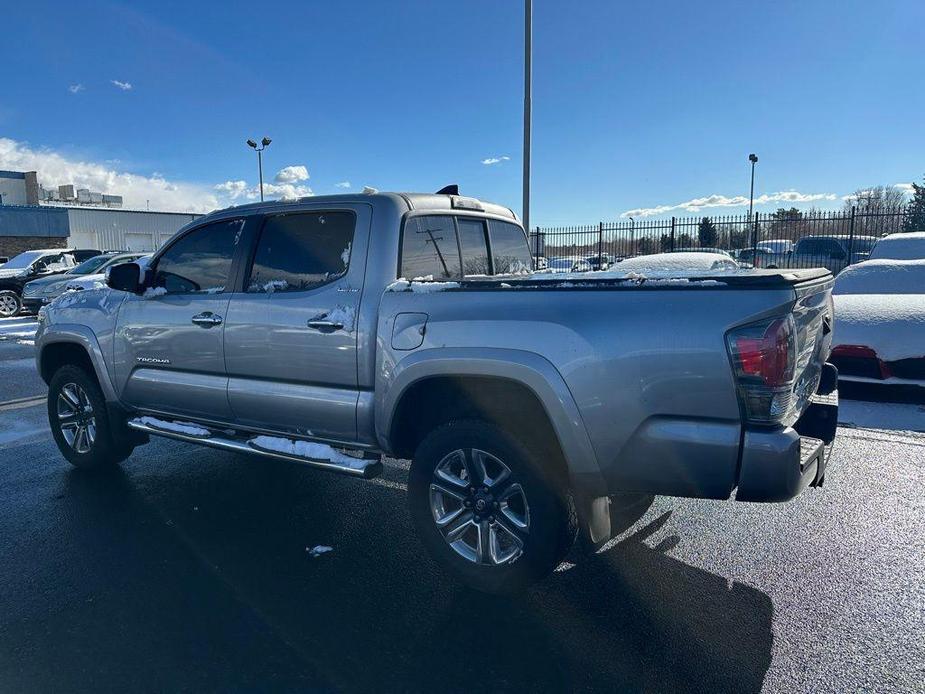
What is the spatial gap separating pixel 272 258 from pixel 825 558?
3610 mm

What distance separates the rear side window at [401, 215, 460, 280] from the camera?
3.76 metres

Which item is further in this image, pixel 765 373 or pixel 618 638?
pixel 618 638

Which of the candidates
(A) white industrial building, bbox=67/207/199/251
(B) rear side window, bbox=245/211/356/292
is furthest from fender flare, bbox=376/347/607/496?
(A) white industrial building, bbox=67/207/199/251

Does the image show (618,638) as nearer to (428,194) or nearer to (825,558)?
(825,558)

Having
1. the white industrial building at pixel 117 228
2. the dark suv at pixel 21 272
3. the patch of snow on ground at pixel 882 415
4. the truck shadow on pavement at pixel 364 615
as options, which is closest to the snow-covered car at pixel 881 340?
the patch of snow on ground at pixel 882 415

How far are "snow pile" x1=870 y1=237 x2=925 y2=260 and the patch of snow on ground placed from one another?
3.97m

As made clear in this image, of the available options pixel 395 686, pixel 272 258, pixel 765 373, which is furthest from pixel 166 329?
pixel 765 373

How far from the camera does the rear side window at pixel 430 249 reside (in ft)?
12.3

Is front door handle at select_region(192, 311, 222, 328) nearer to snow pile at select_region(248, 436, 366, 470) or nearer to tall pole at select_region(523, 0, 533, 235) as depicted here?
snow pile at select_region(248, 436, 366, 470)

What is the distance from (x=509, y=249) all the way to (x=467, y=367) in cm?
200

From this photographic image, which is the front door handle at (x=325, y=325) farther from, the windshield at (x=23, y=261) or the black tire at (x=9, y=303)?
the windshield at (x=23, y=261)

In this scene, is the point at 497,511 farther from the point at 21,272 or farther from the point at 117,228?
the point at 117,228

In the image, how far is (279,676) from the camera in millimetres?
2645

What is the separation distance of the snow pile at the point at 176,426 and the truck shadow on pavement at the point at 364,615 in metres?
0.52
